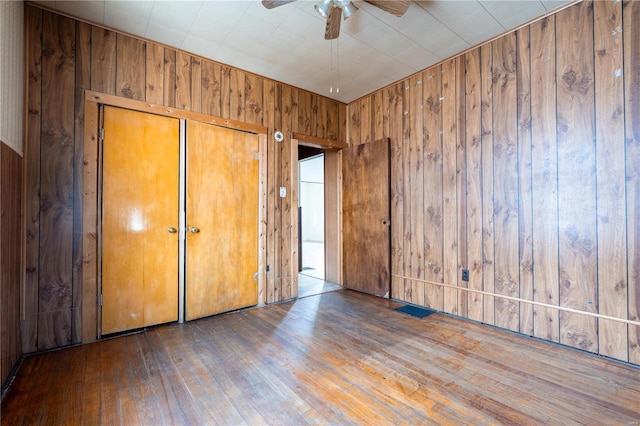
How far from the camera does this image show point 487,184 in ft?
9.20

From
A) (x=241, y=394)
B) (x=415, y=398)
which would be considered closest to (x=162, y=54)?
(x=241, y=394)

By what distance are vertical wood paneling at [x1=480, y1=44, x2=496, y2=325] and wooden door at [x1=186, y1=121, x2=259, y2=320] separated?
7.96 ft

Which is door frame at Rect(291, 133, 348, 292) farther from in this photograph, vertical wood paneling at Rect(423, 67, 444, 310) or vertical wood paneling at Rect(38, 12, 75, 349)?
vertical wood paneling at Rect(38, 12, 75, 349)

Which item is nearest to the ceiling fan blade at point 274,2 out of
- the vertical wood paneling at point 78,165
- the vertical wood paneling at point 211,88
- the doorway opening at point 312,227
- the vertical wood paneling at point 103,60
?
the vertical wood paneling at point 211,88

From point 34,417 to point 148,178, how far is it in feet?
6.02

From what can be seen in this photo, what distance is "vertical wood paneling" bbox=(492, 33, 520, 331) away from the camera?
2615 mm

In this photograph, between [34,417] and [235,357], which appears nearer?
[34,417]

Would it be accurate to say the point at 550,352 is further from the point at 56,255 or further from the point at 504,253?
the point at 56,255

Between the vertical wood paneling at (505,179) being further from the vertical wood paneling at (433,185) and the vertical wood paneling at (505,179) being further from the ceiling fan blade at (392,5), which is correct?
the ceiling fan blade at (392,5)

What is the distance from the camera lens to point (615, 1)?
210cm

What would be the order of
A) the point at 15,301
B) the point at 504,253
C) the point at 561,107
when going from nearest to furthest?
the point at 15,301 → the point at 561,107 → the point at 504,253

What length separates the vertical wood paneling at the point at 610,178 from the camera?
209 cm

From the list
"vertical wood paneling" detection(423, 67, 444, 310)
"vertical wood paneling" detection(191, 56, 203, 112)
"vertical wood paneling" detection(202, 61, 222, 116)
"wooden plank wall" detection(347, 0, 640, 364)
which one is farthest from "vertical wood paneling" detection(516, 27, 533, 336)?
"vertical wood paneling" detection(191, 56, 203, 112)

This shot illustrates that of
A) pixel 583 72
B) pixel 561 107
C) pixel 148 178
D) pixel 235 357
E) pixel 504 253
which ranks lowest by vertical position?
pixel 235 357
